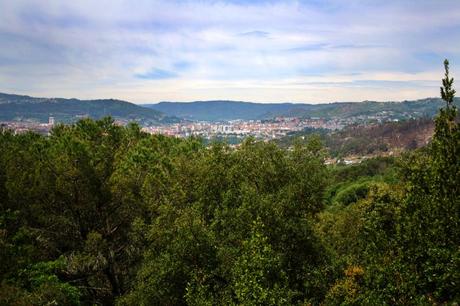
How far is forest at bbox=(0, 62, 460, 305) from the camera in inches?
439

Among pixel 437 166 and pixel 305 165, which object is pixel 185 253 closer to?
pixel 305 165

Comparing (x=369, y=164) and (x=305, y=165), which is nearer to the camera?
(x=305, y=165)

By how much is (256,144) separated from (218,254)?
26.8 ft

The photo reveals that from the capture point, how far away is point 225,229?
1659 centimetres

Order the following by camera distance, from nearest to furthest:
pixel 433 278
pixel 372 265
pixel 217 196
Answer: pixel 433 278
pixel 372 265
pixel 217 196

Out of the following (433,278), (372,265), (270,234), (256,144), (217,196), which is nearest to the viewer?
(433,278)

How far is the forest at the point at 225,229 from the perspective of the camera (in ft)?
36.6

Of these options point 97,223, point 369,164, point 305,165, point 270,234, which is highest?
point 305,165

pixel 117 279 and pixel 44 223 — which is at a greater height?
pixel 44 223

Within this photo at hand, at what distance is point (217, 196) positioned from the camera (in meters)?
18.9

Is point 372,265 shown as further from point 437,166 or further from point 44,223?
point 44,223

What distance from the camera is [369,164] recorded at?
5290 inches

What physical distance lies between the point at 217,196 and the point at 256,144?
14.0ft

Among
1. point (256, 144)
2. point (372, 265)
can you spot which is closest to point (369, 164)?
point (256, 144)
